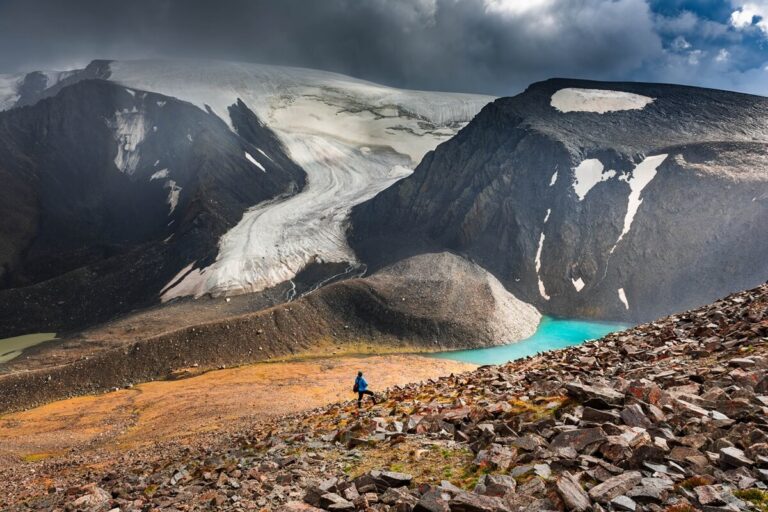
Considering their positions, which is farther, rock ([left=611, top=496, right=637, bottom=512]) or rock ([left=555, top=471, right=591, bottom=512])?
rock ([left=555, top=471, right=591, bottom=512])

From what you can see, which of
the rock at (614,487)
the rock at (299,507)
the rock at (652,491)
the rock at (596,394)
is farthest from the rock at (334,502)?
the rock at (596,394)

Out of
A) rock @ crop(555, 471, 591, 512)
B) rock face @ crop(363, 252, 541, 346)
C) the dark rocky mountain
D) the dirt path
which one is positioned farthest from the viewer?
the dark rocky mountain

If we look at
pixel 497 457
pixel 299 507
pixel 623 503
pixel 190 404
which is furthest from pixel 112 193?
pixel 623 503

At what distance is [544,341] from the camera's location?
63.1 m

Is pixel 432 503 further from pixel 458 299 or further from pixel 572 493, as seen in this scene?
pixel 458 299

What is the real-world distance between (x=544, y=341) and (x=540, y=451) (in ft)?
187

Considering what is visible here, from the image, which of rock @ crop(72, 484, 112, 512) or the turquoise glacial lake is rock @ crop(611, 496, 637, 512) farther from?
the turquoise glacial lake

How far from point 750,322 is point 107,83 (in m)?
171

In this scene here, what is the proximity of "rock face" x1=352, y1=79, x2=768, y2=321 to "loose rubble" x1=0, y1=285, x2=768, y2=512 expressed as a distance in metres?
57.2

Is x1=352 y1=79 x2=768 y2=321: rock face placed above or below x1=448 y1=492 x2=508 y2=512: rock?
above

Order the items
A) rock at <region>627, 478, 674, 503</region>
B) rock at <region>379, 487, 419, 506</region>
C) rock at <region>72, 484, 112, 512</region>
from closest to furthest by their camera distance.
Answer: rock at <region>627, 478, 674, 503</region> < rock at <region>379, 487, 419, 506</region> < rock at <region>72, 484, 112, 512</region>

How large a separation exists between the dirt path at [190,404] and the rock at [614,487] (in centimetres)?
2701

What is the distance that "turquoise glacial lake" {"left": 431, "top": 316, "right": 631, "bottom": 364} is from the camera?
5884 cm

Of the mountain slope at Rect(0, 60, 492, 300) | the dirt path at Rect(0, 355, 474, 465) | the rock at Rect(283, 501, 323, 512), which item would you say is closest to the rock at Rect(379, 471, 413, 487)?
the rock at Rect(283, 501, 323, 512)
